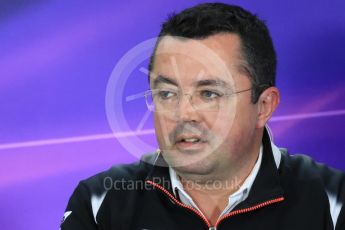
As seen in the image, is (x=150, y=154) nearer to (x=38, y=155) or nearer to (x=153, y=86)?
(x=153, y=86)

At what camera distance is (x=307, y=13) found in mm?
1769

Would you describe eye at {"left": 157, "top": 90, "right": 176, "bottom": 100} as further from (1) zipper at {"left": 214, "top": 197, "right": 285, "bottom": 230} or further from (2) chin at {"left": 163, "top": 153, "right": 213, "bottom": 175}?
(1) zipper at {"left": 214, "top": 197, "right": 285, "bottom": 230}

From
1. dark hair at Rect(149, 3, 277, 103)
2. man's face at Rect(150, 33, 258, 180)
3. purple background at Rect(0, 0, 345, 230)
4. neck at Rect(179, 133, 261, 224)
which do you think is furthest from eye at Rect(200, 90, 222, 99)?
purple background at Rect(0, 0, 345, 230)

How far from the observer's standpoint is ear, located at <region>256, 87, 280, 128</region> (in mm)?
1503

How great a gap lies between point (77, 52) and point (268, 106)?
2.15 feet

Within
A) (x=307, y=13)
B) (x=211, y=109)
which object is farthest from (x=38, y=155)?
(x=307, y=13)

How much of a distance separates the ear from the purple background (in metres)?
0.25

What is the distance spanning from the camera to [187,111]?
1.38 meters

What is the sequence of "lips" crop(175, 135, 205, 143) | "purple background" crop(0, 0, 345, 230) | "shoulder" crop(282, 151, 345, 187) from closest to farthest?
"lips" crop(175, 135, 205, 143) < "shoulder" crop(282, 151, 345, 187) < "purple background" crop(0, 0, 345, 230)

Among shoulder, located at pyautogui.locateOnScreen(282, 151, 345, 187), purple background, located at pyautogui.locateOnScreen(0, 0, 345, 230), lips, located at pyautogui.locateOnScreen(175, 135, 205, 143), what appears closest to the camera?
lips, located at pyautogui.locateOnScreen(175, 135, 205, 143)

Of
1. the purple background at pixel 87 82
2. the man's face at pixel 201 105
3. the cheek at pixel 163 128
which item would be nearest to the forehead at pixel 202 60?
the man's face at pixel 201 105

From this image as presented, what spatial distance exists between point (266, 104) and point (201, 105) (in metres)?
0.23

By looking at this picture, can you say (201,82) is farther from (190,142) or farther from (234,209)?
(234,209)

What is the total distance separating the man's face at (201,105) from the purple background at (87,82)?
36 centimetres
